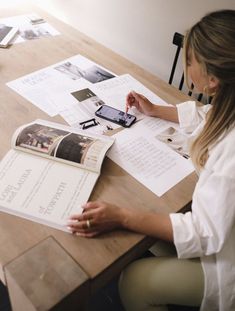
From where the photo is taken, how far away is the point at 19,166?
845mm

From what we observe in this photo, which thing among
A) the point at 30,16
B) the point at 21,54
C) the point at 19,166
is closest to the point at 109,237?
the point at 19,166

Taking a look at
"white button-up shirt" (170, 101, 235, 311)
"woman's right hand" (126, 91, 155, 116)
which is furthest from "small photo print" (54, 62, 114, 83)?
"white button-up shirt" (170, 101, 235, 311)

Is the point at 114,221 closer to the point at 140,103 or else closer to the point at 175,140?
the point at 175,140

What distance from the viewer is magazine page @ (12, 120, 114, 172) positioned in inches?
33.8

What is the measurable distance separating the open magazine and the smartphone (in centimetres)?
11

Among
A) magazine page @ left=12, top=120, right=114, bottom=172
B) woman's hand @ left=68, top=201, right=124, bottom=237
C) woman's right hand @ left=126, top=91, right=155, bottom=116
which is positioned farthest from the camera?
woman's right hand @ left=126, top=91, right=155, bottom=116

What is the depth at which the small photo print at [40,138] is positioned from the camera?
2.89ft

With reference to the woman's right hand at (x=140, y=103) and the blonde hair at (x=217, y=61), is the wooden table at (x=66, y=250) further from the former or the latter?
the woman's right hand at (x=140, y=103)

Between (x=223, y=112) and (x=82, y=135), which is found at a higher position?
(x=223, y=112)

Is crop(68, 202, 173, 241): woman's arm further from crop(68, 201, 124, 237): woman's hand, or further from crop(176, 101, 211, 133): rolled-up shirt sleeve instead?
crop(176, 101, 211, 133): rolled-up shirt sleeve

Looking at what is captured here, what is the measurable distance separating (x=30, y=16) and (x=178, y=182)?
1214 mm

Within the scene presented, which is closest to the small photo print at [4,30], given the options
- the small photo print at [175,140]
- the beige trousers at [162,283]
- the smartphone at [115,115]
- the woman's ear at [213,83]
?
the smartphone at [115,115]

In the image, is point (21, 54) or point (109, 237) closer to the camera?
point (109, 237)

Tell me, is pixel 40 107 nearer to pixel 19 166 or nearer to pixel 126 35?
pixel 19 166
